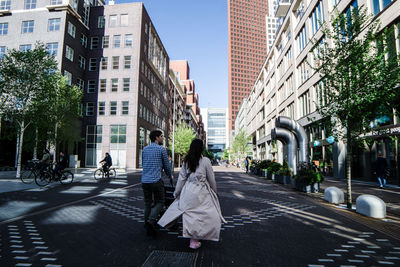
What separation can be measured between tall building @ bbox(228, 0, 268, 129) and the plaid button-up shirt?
139 metres

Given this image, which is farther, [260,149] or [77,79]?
[260,149]

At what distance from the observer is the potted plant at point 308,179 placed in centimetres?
1104

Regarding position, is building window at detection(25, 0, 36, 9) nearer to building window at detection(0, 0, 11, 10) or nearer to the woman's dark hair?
building window at detection(0, 0, 11, 10)

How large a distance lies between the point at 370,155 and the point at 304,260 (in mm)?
15764

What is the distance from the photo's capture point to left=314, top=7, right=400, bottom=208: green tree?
24.4ft

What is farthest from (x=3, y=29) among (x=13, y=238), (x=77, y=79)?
(x=13, y=238)

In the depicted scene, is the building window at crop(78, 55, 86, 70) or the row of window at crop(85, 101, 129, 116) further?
the building window at crop(78, 55, 86, 70)

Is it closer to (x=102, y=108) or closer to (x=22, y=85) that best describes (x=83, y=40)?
(x=102, y=108)

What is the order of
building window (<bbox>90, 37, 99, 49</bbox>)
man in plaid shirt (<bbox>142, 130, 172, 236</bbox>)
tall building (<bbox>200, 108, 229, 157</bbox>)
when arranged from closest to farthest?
man in plaid shirt (<bbox>142, 130, 172, 236</bbox>) → building window (<bbox>90, 37, 99, 49</bbox>) → tall building (<bbox>200, 108, 229, 157</bbox>)

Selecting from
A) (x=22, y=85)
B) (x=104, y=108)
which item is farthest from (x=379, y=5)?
(x=104, y=108)

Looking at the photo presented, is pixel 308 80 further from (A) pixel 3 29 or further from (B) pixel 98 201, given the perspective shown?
(A) pixel 3 29

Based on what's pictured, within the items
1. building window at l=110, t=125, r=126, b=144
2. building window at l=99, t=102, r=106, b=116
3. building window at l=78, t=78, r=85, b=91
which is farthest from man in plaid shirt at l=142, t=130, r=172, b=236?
building window at l=78, t=78, r=85, b=91

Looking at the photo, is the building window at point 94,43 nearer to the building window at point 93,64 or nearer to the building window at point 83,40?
the building window at point 83,40

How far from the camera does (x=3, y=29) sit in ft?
108
